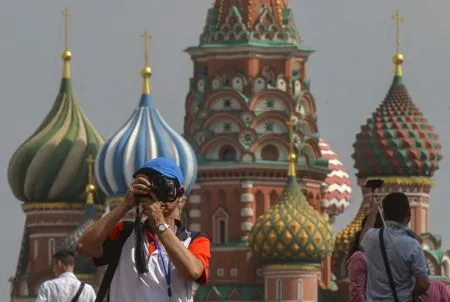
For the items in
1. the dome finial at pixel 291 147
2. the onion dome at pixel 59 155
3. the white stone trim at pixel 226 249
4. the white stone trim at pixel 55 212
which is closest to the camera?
the dome finial at pixel 291 147

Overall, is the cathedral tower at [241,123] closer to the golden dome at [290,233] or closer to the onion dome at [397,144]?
the onion dome at [397,144]

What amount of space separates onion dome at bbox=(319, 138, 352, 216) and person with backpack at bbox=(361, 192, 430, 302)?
50.1 metres

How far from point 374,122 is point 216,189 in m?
3.91

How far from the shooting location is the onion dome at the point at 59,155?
62156 mm

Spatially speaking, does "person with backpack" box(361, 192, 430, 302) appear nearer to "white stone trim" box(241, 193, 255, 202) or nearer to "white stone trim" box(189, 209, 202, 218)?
"white stone trim" box(189, 209, 202, 218)

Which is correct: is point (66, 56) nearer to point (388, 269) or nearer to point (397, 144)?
point (397, 144)

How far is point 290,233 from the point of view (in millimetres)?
56719

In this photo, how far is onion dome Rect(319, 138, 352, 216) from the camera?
6347cm

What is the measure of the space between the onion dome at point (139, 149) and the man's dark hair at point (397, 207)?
144ft

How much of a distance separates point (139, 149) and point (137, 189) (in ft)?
153

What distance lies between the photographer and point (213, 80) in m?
59.0

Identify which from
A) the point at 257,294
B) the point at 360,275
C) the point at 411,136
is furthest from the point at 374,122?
the point at 360,275

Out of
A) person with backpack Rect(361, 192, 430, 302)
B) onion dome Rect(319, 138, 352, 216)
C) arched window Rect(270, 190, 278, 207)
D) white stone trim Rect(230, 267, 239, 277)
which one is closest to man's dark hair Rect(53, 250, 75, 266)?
person with backpack Rect(361, 192, 430, 302)

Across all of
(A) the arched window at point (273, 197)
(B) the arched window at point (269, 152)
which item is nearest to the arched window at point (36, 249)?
(A) the arched window at point (273, 197)
